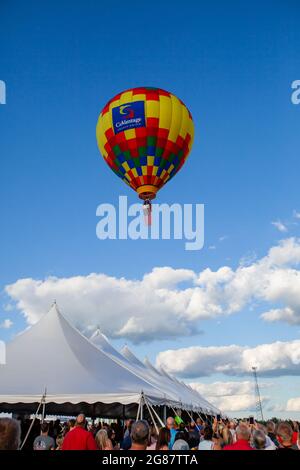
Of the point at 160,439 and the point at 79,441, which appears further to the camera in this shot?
the point at 79,441

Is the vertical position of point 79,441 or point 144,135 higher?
point 144,135

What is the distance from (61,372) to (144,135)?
9.37m

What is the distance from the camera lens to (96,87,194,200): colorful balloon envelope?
1669 cm

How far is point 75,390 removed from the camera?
10586 millimetres

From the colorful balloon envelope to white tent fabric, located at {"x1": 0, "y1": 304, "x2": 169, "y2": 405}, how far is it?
21.4 ft

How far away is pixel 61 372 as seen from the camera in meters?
11.3

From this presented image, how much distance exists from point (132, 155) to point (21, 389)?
9739 millimetres

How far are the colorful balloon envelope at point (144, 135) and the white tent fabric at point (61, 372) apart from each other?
651 cm

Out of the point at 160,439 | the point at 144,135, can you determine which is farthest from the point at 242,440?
the point at 144,135

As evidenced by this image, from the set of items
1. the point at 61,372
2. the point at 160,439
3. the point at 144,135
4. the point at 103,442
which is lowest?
the point at 103,442

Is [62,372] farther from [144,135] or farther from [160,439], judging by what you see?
[144,135]
